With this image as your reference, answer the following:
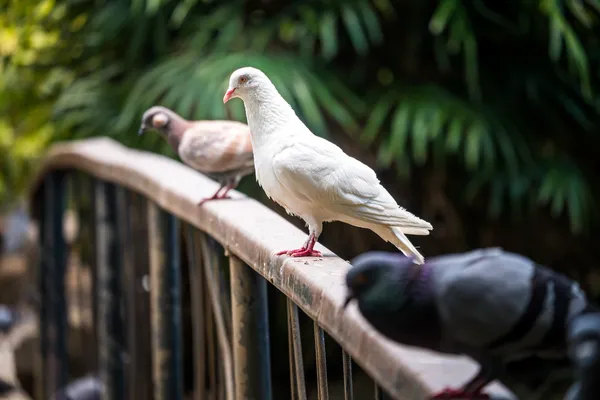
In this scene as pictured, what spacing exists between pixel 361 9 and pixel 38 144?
4.95 ft

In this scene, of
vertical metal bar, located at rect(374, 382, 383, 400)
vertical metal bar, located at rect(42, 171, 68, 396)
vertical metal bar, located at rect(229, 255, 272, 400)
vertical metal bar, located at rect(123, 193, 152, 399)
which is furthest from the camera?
vertical metal bar, located at rect(42, 171, 68, 396)

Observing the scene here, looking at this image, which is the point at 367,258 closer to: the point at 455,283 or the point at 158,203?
the point at 455,283

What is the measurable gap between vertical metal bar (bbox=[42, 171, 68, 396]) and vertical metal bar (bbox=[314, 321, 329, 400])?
6.63 ft

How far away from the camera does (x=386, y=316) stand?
587 mm

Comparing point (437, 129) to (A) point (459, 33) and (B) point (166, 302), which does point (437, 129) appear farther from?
(B) point (166, 302)

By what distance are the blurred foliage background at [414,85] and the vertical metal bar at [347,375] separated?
4.43 ft

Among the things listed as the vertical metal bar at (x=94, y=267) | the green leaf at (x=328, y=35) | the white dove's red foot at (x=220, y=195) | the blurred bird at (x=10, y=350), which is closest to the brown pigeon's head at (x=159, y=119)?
the white dove's red foot at (x=220, y=195)

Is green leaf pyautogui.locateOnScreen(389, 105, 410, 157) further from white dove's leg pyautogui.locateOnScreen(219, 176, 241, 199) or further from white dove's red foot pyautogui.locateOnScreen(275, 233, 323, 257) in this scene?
white dove's red foot pyautogui.locateOnScreen(275, 233, 323, 257)

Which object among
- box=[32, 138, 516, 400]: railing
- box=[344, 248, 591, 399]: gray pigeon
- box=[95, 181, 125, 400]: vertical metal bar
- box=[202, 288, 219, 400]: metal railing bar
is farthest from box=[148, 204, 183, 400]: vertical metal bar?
box=[344, 248, 591, 399]: gray pigeon

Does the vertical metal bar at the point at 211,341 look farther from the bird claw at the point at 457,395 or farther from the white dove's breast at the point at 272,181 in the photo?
the bird claw at the point at 457,395

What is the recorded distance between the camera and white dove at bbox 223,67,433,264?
0.96 metres

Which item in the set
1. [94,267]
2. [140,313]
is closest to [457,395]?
[140,313]

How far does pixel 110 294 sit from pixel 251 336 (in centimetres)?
108

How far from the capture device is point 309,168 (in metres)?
0.97
